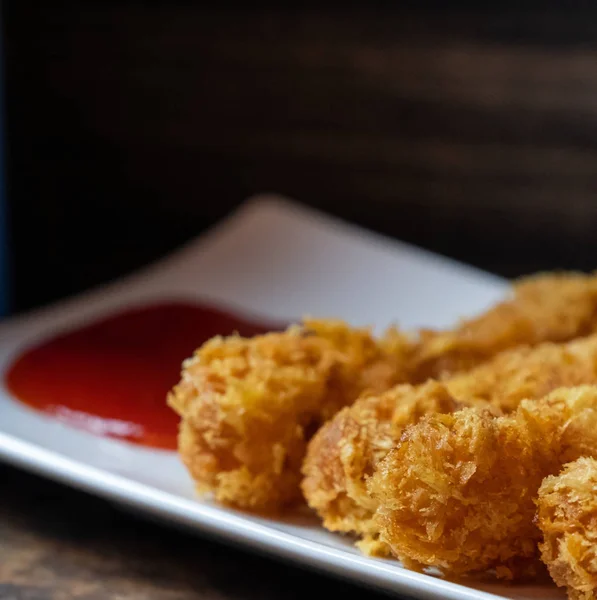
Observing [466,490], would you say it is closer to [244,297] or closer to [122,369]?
[122,369]

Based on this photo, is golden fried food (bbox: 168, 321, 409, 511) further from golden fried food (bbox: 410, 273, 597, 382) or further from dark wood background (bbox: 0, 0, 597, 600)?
dark wood background (bbox: 0, 0, 597, 600)

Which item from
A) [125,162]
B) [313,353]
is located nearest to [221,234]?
[125,162]

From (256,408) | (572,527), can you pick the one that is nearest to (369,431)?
(256,408)

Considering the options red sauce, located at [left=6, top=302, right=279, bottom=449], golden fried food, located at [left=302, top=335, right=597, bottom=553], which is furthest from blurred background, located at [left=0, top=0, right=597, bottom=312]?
golden fried food, located at [left=302, top=335, right=597, bottom=553]

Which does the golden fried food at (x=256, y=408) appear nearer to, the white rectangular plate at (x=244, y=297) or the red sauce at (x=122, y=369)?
the white rectangular plate at (x=244, y=297)

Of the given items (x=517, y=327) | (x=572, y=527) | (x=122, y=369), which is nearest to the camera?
(x=572, y=527)

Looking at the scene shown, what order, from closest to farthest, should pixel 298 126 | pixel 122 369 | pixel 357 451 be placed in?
pixel 357 451
pixel 122 369
pixel 298 126
